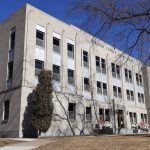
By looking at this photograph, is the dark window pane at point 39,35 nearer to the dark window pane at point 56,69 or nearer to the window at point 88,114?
the dark window pane at point 56,69

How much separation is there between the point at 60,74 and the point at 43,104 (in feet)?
19.3

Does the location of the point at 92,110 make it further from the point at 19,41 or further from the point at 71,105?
the point at 19,41

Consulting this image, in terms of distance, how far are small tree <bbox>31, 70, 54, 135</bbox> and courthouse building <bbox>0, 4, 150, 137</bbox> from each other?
1050mm

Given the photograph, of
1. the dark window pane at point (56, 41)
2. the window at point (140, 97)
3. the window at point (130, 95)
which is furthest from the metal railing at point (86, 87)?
the window at point (140, 97)

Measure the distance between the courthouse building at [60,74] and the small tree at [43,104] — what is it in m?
1.05

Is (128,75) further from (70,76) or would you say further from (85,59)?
(70,76)

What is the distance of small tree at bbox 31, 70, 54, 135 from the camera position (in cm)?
2448

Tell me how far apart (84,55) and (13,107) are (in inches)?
496

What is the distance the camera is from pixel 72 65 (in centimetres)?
3197

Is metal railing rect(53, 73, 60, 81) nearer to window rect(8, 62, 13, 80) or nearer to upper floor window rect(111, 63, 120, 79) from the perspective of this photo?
window rect(8, 62, 13, 80)

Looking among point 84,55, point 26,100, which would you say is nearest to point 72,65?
point 84,55

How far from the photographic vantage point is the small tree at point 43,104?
24484mm

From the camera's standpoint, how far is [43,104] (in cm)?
2481

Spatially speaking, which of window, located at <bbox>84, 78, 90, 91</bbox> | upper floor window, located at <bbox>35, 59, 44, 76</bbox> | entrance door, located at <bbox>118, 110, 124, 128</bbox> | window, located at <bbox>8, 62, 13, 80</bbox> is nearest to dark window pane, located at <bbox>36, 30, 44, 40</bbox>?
upper floor window, located at <bbox>35, 59, 44, 76</bbox>
